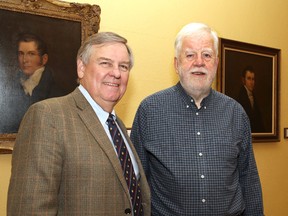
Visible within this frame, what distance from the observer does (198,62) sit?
83.4 inches

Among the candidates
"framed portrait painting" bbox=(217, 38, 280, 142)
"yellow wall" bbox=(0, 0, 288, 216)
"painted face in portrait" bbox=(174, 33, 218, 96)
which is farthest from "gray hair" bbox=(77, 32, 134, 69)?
"framed portrait painting" bbox=(217, 38, 280, 142)

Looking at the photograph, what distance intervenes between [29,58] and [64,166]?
102cm

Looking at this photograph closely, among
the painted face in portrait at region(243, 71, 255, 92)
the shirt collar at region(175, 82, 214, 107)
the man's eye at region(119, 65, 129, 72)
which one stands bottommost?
the shirt collar at region(175, 82, 214, 107)

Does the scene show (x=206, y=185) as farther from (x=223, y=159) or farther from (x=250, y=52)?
(x=250, y=52)

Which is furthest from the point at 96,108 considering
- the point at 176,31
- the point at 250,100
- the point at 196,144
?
the point at 250,100

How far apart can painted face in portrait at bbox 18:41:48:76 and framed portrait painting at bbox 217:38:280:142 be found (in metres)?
1.76

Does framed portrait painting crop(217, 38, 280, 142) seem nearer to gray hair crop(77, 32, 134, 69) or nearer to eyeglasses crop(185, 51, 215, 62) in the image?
eyeglasses crop(185, 51, 215, 62)

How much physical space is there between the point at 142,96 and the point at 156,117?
0.71 m

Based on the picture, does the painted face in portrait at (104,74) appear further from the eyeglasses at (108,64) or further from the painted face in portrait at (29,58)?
the painted face in portrait at (29,58)

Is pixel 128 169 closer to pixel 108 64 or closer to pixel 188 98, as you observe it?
pixel 108 64

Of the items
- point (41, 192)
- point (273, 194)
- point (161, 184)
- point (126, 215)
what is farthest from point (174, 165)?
point (273, 194)

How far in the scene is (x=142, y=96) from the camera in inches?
112

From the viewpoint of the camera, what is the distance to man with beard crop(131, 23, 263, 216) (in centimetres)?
202

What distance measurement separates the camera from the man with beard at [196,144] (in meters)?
2.02
